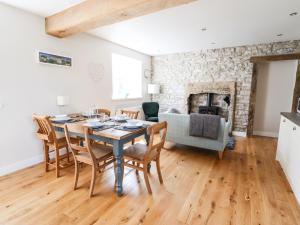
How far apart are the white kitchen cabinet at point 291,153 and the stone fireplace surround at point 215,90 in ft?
6.12

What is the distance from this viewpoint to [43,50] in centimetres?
277

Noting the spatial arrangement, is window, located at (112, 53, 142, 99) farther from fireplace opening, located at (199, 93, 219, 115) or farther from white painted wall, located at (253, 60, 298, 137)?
white painted wall, located at (253, 60, 298, 137)

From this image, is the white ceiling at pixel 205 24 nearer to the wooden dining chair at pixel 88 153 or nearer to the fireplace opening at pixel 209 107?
the fireplace opening at pixel 209 107

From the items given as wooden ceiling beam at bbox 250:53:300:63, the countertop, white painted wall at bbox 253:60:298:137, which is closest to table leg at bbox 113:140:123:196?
the countertop

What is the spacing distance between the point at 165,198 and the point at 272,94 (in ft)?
14.1

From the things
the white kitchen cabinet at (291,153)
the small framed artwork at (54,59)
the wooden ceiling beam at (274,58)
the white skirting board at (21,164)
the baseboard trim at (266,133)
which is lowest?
the white skirting board at (21,164)

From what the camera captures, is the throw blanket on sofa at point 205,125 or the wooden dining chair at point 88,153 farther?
the throw blanket on sofa at point 205,125

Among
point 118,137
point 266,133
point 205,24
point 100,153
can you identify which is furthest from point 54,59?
point 266,133

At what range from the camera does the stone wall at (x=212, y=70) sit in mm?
4406

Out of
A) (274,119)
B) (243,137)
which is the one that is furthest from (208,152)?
(274,119)

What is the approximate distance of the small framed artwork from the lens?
8.95 feet

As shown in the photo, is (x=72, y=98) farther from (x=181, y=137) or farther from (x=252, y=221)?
(x=252, y=221)

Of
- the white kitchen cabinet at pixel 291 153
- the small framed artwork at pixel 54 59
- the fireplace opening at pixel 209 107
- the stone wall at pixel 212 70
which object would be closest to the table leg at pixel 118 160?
the small framed artwork at pixel 54 59

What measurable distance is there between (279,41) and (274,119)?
2.02m
